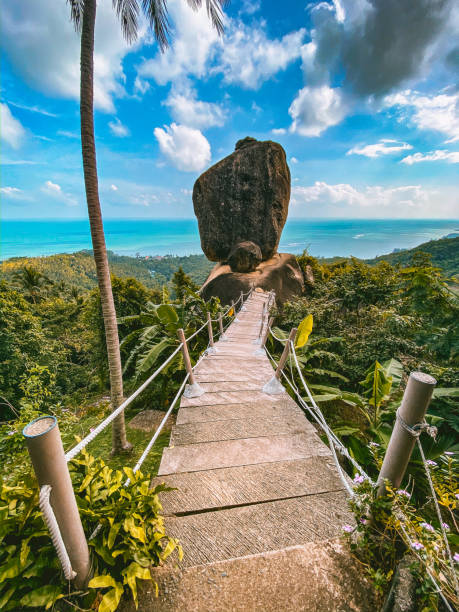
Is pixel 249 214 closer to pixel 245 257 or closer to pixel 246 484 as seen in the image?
pixel 245 257

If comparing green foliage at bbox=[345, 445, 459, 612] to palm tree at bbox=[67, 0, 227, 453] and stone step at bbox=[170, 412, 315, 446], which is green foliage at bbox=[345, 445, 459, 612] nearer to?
stone step at bbox=[170, 412, 315, 446]

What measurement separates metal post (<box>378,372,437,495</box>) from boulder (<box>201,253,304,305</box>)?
12193mm

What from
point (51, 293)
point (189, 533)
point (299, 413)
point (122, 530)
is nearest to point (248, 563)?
point (189, 533)

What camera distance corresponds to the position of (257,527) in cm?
159

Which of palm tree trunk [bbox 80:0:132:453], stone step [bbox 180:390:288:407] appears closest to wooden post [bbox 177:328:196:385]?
stone step [bbox 180:390:288:407]

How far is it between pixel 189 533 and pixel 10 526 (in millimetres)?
976

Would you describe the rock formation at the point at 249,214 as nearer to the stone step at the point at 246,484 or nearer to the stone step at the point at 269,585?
the stone step at the point at 246,484

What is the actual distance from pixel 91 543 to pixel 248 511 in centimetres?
102

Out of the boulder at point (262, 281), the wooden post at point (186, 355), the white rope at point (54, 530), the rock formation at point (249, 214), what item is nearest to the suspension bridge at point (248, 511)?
the white rope at point (54, 530)

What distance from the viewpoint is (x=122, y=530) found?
1.17m

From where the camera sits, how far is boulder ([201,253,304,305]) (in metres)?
13.9

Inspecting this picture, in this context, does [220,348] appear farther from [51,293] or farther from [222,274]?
[51,293]

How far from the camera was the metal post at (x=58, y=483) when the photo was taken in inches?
33.5

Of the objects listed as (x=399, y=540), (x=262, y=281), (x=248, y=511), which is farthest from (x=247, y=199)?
(x=399, y=540)
